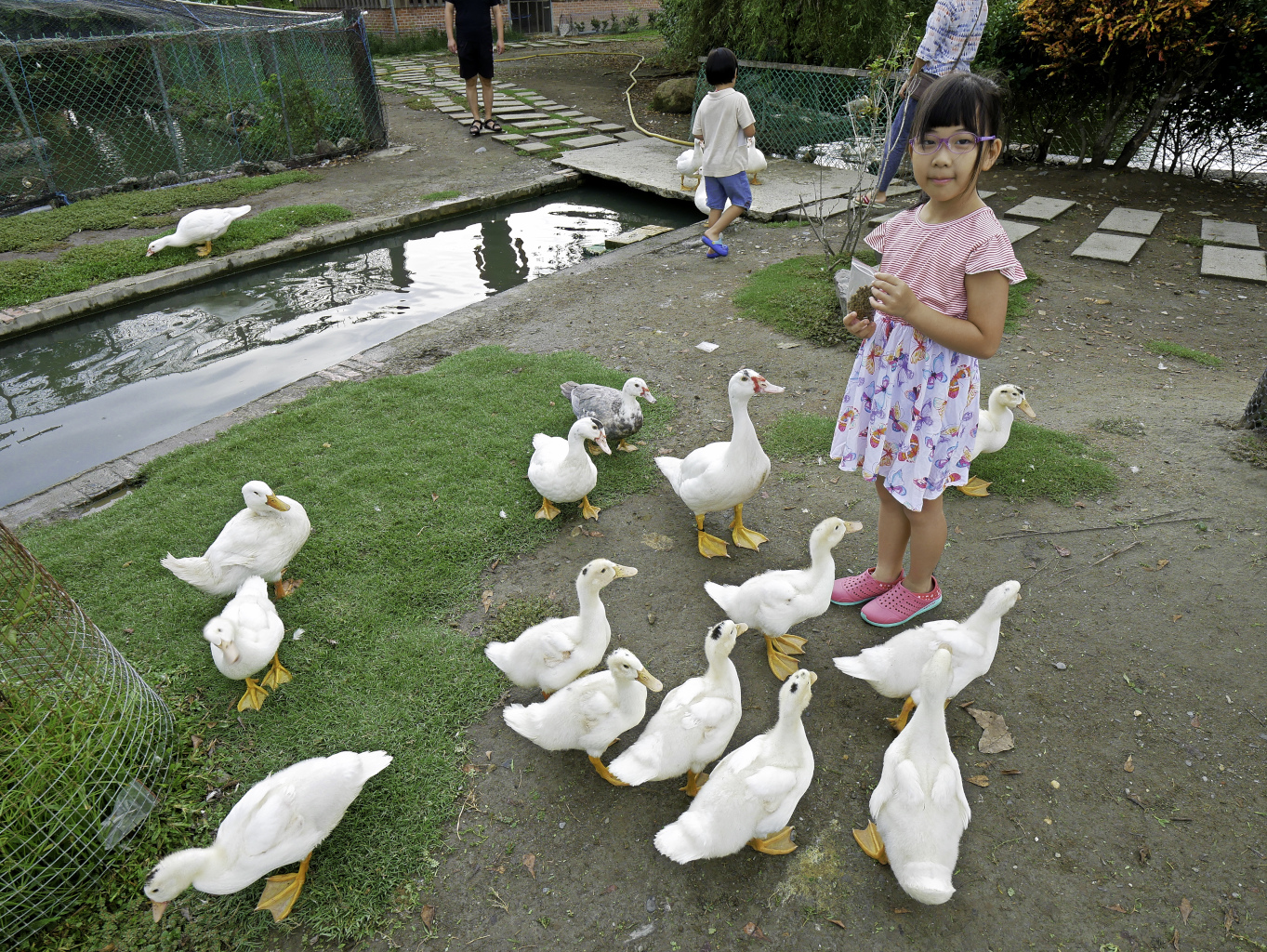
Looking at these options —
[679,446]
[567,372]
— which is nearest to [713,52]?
[567,372]

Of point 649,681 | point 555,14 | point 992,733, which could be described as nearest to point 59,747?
point 649,681

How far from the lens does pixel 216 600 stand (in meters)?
3.81

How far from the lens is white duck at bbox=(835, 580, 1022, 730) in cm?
285

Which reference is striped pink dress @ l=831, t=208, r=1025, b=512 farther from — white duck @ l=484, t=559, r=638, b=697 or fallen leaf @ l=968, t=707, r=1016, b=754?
white duck @ l=484, t=559, r=638, b=697

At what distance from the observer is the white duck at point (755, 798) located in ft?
7.93

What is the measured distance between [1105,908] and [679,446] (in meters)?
3.30

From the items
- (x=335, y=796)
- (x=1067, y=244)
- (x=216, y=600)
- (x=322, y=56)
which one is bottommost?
(x=216, y=600)

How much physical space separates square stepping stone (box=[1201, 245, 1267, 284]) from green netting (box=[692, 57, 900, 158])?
447 cm

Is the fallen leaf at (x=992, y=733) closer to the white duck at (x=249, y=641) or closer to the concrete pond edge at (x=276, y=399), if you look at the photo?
the white duck at (x=249, y=641)

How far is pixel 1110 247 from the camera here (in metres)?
7.30

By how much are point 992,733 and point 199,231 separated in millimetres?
8852

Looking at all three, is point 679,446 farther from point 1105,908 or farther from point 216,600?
point 1105,908

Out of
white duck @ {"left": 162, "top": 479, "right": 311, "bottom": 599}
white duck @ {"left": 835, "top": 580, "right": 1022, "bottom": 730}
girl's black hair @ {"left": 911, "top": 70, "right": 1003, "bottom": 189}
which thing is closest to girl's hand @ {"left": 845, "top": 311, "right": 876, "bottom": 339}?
girl's black hair @ {"left": 911, "top": 70, "right": 1003, "bottom": 189}

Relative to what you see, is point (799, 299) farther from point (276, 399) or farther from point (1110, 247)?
point (276, 399)
